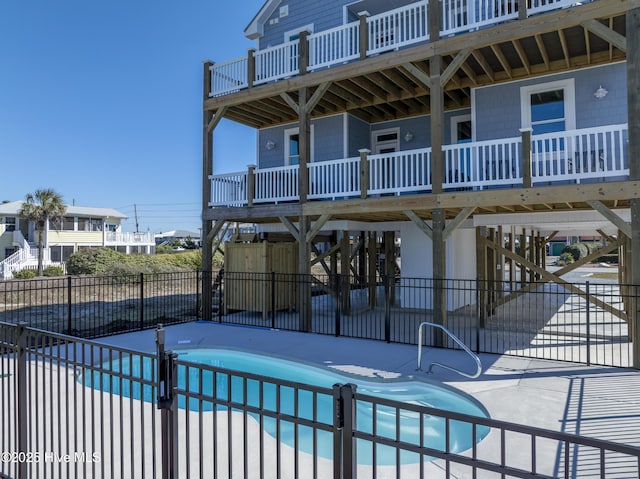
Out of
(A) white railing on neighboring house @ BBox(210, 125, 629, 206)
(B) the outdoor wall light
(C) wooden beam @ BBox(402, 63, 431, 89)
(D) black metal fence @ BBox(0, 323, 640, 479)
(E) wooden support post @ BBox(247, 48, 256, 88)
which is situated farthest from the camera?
(E) wooden support post @ BBox(247, 48, 256, 88)

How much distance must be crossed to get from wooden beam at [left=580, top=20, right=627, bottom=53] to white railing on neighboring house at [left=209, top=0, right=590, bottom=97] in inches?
59.6

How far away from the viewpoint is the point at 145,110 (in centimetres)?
3875

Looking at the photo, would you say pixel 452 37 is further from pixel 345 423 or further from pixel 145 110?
pixel 145 110

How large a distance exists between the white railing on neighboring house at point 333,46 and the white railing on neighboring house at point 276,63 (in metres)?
0.53

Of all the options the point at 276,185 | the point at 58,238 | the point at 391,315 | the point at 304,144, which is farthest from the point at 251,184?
the point at 58,238

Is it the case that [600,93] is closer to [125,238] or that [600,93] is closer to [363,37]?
[363,37]

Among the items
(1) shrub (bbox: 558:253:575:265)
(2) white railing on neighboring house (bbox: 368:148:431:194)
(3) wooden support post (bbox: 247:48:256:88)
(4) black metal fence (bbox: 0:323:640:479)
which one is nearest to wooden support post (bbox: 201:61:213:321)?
(3) wooden support post (bbox: 247:48:256:88)

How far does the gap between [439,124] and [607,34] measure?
329cm

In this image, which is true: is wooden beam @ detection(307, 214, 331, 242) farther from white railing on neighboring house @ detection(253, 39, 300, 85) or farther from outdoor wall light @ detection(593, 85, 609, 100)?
outdoor wall light @ detection(593, 85, 609, 100)

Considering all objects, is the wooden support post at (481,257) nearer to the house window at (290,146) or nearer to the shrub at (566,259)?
the house window at (290,146)

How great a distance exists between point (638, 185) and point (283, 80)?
852cm

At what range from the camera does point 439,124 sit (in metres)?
9.36

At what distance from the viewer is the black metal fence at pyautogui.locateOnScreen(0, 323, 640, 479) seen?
2.14 meters

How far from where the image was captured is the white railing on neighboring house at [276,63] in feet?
38.6
